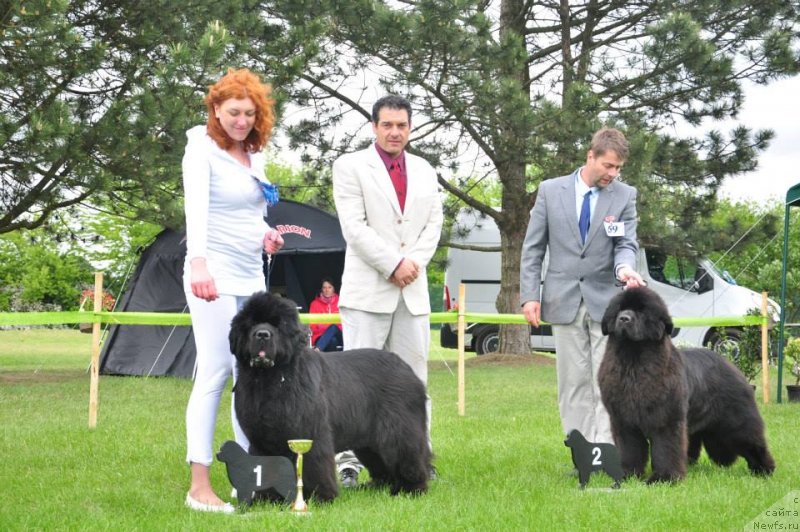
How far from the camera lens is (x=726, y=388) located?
18.3 feet

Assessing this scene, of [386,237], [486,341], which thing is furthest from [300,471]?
[486,341]

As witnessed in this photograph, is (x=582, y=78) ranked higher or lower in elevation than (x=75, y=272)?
higher

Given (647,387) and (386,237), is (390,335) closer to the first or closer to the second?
(386,237)

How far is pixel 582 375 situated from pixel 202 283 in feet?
8.26

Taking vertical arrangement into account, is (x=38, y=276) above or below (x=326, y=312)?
above

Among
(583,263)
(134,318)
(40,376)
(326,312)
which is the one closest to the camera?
(583,263)

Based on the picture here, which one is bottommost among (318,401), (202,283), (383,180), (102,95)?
(318,401)

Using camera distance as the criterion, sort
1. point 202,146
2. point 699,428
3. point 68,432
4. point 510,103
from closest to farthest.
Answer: point 202,146, point 699,428, point 68,432, point 510,103

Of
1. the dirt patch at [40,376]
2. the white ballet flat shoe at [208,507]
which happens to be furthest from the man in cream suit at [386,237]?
the dirt patch at [40,376]

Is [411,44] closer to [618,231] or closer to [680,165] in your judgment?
[680,165]

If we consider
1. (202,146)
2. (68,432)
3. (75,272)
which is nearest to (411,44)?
(68,432)

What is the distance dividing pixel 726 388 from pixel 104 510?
11.4 ft

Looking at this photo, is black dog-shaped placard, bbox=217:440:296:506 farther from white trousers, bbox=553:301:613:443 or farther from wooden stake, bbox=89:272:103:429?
wooden stake, bbox=89:272:103:429

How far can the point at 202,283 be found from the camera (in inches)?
169
